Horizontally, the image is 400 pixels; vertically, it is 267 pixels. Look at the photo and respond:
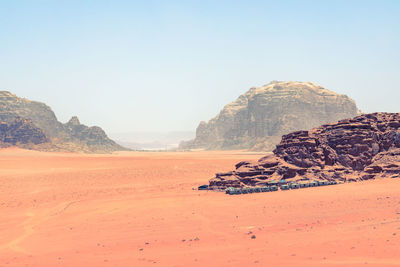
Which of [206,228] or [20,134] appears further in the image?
[20,134]

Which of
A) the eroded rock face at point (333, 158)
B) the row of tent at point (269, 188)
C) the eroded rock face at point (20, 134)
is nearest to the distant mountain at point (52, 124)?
the eroded rock face at point (20, 134)

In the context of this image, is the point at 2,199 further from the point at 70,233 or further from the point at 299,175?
the point at 299,175

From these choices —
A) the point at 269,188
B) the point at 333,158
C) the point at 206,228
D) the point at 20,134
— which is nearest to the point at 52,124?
the point at 20,134

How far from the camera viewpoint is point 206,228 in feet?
82.0

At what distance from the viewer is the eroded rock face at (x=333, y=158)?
140 feet

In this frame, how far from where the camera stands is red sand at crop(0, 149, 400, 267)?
58.0ft

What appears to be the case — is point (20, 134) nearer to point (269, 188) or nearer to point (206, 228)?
point (269, 188)

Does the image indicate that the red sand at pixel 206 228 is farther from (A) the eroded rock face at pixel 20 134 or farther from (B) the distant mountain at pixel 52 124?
(B) the distant mountain at pixel 52 124

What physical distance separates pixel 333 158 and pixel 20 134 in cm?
12071

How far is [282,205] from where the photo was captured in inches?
1219

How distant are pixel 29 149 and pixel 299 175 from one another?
111412 mm

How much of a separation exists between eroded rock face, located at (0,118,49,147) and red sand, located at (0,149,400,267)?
10229 centimetres

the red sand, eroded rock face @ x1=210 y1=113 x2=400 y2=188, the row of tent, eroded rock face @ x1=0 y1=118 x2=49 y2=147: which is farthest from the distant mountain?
the red sand

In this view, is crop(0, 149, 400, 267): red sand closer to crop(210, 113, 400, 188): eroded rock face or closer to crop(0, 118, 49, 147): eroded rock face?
crop(210, 113, 400, 188): eroded rock face
